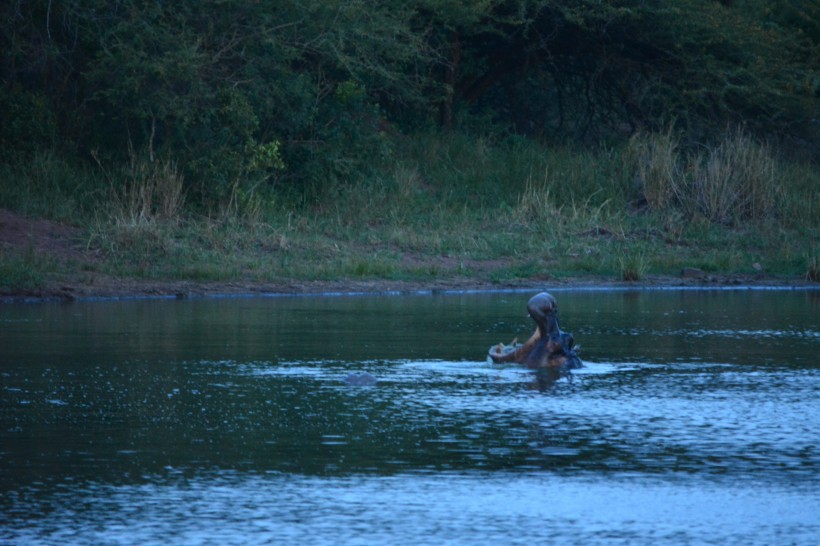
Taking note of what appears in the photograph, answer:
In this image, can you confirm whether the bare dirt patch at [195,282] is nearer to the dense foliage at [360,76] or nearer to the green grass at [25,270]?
the green grass at [25,270]

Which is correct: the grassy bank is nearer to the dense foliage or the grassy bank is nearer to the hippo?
the dense foliage

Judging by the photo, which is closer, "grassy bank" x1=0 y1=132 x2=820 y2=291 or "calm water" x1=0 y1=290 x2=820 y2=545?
"calm water" x1=0 y1=290 x2=820 y2=545

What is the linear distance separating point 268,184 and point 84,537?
825 inches

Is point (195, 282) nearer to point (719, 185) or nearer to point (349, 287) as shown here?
point (349, 287)

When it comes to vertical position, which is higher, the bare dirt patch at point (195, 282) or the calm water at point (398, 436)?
the bare dirt patch at point (195, 282)

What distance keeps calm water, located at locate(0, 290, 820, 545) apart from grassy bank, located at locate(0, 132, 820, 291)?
583cm

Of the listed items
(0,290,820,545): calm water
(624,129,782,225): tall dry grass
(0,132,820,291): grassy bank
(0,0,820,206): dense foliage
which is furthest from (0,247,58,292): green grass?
(624,129,782,225): tall dry grass

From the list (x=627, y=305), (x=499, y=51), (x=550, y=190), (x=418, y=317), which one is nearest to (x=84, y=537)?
(x=418, y=317)

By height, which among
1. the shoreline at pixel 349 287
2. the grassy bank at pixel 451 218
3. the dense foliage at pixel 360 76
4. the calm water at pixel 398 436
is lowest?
the calm water at pixel 398 436

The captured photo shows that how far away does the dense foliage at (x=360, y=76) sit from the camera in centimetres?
2505

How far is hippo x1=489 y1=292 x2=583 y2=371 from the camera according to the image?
1298cm

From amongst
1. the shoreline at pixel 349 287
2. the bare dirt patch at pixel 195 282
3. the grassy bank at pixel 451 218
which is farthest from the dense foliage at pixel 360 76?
the shoreline at pixel 349 287

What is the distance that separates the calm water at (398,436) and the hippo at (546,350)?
11.2 inches

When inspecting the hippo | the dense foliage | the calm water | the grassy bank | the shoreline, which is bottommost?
the calm water
